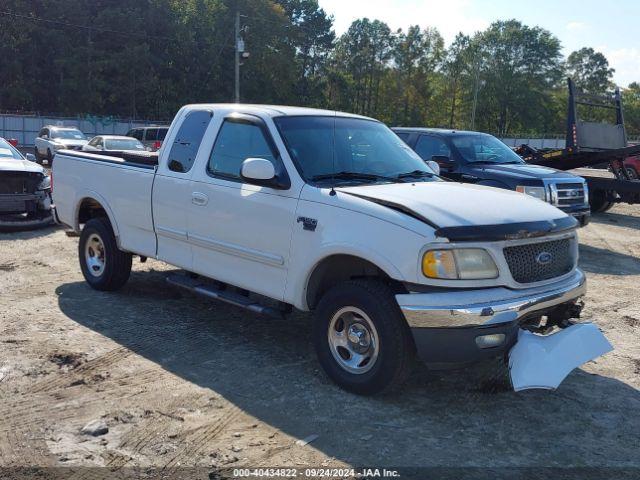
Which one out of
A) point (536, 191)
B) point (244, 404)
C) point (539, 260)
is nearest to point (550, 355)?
point (539, 260)

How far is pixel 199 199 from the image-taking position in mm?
5426

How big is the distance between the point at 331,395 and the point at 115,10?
5856cm

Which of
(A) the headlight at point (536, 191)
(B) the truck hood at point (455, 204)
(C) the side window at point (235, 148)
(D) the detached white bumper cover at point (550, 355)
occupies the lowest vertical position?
(D) the detached white bumper cover at point (550, 355)

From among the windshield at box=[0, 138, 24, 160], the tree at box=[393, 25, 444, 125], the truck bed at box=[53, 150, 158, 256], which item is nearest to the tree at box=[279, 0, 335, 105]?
the tree at box=[393, 25, 444, 125]

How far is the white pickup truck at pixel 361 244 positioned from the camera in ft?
13.0

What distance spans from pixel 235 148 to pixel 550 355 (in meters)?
3.02

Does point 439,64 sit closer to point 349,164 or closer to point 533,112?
point 533,112

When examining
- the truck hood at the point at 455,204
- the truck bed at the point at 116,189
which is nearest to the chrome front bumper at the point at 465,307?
the truck hood at the point at 455,204

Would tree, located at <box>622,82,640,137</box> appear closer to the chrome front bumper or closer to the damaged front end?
the damaged front end

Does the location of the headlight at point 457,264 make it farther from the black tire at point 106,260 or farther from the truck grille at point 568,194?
the truck grille at point 568,194

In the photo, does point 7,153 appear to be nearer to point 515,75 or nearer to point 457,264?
point 457,264

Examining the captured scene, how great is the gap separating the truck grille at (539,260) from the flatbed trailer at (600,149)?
31.2 ft

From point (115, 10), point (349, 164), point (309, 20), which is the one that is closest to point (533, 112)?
point (309, 20)

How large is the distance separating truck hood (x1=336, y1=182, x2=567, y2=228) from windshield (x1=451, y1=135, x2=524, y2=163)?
222 inches
